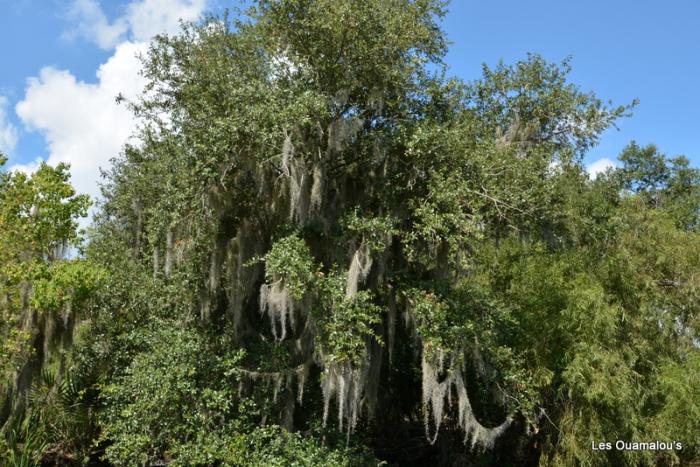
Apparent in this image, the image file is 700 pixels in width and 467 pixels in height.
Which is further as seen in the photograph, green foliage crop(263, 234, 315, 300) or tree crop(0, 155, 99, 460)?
tree crop(0, 155, 99, 460)

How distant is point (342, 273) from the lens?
788cm

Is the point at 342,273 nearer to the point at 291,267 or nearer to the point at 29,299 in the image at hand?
the point at 291,267

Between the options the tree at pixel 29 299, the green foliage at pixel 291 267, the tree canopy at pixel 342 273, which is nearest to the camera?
the green foliage at pixel 291 267

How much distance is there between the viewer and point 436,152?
833cm

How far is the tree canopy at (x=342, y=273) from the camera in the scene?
7.89 m

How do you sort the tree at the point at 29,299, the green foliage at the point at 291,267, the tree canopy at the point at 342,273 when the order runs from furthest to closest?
the tree at the point at 29,299 → the tree canopy at the point at 342,273 → the green foliage at the point at 291,267

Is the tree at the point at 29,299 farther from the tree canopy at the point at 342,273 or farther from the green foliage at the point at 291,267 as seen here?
the green foliage at the point at 291,267

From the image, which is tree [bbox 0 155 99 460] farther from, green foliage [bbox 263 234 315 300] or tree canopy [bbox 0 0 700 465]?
green foliage [bbox 263 234 315 300]

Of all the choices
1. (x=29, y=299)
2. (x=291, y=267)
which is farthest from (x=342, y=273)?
(x=29, y=299)

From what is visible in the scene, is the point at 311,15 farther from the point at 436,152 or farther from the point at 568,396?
the point at 568,396

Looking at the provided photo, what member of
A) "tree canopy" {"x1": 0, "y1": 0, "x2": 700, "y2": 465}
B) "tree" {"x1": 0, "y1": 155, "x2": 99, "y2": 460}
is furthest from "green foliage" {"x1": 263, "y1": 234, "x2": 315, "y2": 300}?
"tree" {"x1": 0, "y1": 155, "x2": 99, "y2": 460}

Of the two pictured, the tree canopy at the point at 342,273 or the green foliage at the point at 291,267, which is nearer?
the green foliage at the point at 291,267

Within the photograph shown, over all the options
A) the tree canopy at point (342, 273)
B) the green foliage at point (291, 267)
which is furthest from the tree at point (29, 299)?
the green foliage at point (291, 267)

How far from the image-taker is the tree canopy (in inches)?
311
